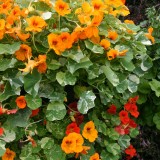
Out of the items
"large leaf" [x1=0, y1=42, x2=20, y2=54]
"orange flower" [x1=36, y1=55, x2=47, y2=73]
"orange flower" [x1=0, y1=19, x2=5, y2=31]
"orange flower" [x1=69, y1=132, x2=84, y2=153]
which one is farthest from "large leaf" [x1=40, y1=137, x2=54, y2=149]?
"orange flower" [x1=0, y1=19, x2=5, y2=31]

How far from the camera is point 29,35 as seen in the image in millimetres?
2203

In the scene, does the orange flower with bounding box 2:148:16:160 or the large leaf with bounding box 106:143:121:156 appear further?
the large leaf with bounding box 106:143:121:156

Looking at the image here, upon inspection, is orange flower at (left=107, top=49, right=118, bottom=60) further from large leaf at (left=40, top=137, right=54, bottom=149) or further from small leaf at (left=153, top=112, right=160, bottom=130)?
small leaf at (left=153, top=112, right=160, bottom=130)

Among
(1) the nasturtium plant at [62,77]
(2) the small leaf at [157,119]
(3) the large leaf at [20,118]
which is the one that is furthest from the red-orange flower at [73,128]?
(2) the small leaf at [157,119]

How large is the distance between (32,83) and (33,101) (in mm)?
89

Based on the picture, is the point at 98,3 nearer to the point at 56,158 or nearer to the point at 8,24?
the point at 8,24

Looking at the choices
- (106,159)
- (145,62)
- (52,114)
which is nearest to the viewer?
(52,114)

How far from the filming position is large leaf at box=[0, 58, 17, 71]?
214 centimetres

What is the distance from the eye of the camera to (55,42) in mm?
2150

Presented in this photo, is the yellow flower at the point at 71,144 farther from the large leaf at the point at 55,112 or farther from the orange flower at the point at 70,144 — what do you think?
the large leaf at the point at 55,112

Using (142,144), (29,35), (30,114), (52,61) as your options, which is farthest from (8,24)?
(142,144)

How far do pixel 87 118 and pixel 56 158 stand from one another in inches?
14.0

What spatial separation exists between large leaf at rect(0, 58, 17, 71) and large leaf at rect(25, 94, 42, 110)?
0.57 feet

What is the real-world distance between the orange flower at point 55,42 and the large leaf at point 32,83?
15cm
